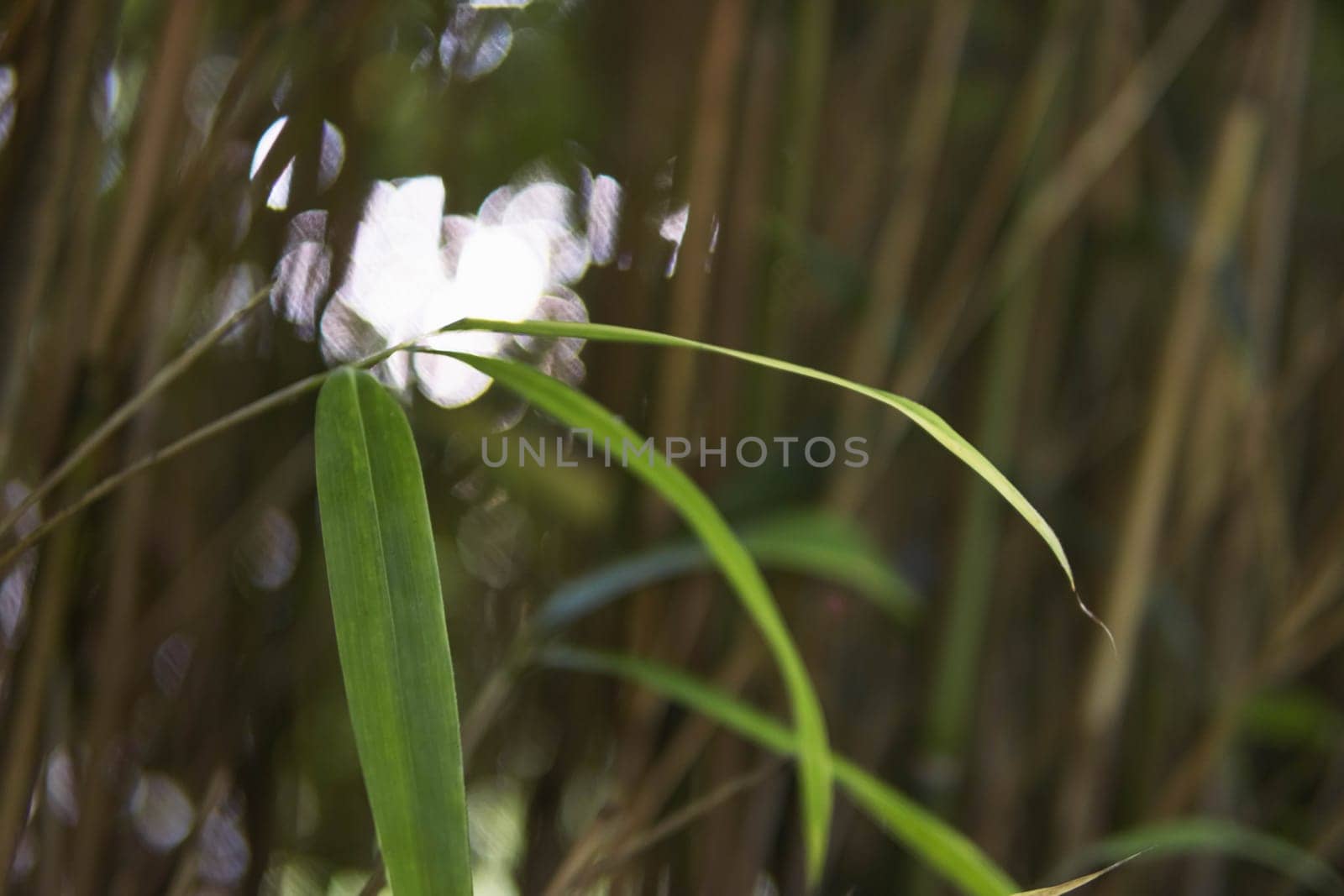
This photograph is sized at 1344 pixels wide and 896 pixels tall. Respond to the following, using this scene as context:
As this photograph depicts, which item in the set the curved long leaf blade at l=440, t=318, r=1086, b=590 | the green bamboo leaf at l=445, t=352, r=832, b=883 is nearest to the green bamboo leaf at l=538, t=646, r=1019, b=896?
the green bamboo leaf at l=445, t=352, r=832, b=883

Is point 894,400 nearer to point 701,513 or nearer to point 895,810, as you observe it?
point 701,513

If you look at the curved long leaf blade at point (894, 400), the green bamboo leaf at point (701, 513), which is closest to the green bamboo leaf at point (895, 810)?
the green bamboo leaf at point (701, 513)

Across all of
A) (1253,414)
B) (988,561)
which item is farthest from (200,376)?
(1253,414)

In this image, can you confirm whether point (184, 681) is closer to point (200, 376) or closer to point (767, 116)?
point (200, 376)

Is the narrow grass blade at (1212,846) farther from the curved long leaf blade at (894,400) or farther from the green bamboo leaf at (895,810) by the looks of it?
the curved long leaf blade at (894,400)

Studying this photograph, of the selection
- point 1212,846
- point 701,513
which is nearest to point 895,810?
point 701,513

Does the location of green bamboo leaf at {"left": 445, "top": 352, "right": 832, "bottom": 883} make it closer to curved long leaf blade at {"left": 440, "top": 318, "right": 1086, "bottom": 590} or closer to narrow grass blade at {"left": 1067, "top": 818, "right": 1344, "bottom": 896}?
curved long leaf blade at {"left": 440, "top": 318, "right": 1086, "bottom": 590}

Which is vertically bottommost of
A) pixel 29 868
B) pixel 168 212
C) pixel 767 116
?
pixel 29 868
